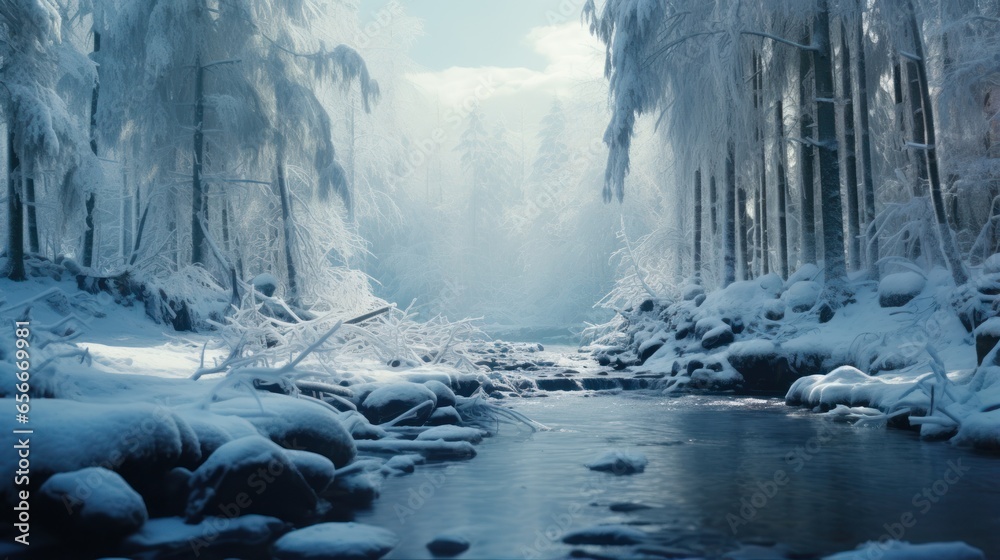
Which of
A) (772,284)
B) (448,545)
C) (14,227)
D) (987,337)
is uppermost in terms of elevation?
(14,227)

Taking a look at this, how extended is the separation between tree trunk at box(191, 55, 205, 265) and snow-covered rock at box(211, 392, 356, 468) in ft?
30.2

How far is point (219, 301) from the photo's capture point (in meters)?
13.0

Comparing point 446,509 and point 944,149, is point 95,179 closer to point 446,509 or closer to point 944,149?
point 446,509

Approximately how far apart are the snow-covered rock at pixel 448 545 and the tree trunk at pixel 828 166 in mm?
10283

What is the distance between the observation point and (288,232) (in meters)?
16.0

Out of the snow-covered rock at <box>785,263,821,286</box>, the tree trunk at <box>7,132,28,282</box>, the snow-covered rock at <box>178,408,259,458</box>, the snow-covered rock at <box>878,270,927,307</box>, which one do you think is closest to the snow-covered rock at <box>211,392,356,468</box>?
the snow-covered rock at <box>178,408,259,458</box>

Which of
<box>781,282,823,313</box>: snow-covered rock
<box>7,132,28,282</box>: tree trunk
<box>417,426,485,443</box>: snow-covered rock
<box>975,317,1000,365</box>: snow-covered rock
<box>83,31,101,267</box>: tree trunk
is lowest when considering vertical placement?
<box>417,426,485,443</box>: snow-covered rock

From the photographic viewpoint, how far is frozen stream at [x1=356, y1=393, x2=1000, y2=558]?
13.7 feet

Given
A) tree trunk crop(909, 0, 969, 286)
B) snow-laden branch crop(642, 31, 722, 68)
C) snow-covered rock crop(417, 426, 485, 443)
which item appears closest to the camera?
snow-covered rock crop(417, 426, 485, 443)

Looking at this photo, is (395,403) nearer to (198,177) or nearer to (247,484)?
(247,484)

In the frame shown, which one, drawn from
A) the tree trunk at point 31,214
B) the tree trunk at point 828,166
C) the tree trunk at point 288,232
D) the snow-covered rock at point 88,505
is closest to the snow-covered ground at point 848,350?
the tree trunk at point 828,166

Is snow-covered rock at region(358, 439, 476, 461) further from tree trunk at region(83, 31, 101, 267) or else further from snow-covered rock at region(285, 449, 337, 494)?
tree trunk at region(83, 31, 101, 267)

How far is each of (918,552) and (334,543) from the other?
2835mm

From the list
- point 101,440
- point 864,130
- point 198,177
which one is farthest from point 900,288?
A: point 198,177
